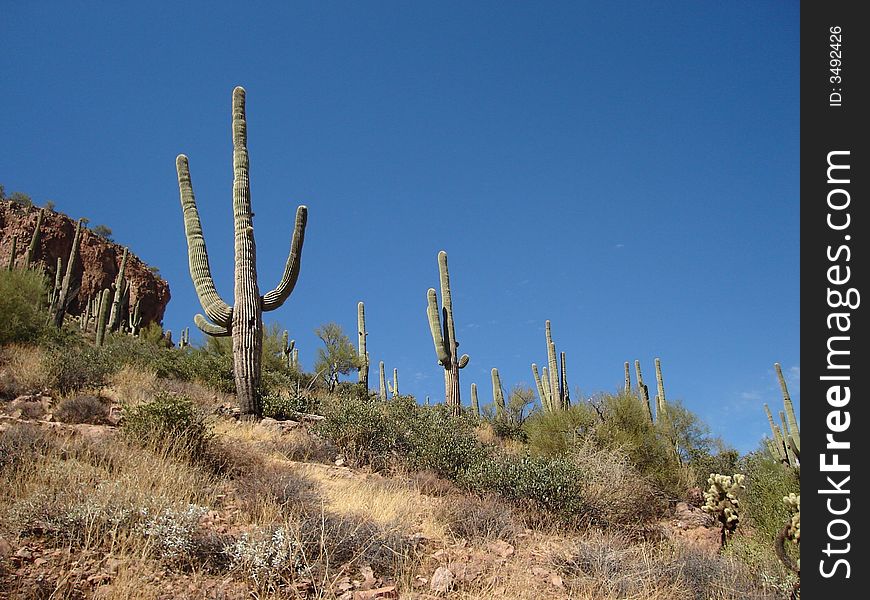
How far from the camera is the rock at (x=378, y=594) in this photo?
406 cm

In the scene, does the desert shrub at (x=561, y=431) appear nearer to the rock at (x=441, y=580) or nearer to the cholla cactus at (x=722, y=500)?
the cholla cactus at (x=722, y=500)

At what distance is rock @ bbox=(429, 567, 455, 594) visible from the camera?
14.1 ft

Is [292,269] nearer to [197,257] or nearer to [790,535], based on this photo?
[197,257]

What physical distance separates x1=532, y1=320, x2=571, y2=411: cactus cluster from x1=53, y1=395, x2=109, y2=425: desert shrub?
486 inches

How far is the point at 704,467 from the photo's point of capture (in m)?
13.6

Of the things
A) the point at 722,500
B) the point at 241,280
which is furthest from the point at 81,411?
the point at 722,500

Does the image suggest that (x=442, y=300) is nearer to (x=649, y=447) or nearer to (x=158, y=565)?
(x=649, y=447)

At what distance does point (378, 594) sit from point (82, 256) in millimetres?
48612

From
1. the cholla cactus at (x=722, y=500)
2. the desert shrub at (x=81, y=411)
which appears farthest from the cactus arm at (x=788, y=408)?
the desert shrub at (x=81, y=411)

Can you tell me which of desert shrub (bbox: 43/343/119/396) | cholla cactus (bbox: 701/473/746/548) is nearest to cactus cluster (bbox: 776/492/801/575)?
cholla cactus (bbox: 701/473/746/548)

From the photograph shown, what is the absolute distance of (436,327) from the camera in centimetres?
1627

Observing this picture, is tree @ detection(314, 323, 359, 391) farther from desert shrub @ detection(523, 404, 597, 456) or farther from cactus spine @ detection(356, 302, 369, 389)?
desert shrub @ detection(523, 404, 597, 456)

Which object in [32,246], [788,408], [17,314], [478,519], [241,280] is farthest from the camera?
[32,246]
